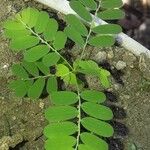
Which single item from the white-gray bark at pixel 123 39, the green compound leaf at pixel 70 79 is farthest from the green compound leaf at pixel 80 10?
the green compound leaf at pixel 70 79

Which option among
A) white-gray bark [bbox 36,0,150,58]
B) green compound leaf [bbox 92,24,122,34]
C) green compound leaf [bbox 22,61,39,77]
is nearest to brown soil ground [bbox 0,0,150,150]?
white-gray bark [bbox 36,0,150,58]

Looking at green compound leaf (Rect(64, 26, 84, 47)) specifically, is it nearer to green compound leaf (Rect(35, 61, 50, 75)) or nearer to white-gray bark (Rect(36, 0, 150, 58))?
→ green compound leaf (Rect(35, 61, 50, 75))

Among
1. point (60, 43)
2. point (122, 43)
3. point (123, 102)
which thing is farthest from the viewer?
point (122, 43)

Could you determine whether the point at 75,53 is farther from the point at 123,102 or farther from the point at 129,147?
the point at 129,147

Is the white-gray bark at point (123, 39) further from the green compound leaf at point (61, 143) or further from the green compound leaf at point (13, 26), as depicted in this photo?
the green compound leaf at point (61, 143)

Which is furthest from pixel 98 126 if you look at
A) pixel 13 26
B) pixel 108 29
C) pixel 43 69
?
pixel 13 26

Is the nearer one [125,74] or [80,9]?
[80,9]

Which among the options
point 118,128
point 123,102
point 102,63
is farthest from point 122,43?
point 118,128

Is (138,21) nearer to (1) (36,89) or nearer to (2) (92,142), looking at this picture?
(1) (36,89)
